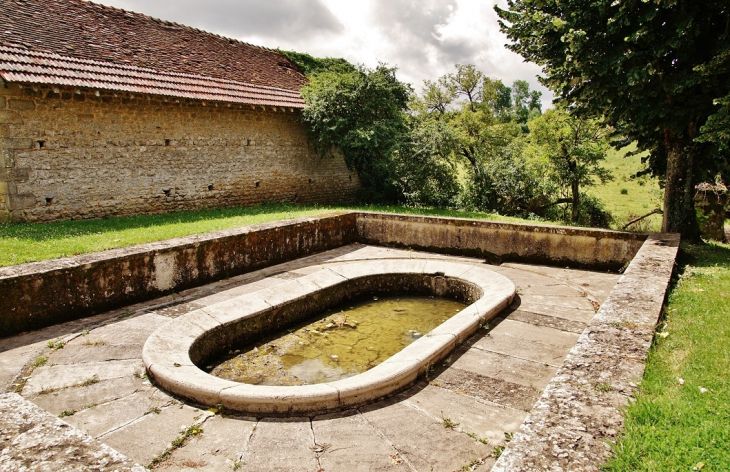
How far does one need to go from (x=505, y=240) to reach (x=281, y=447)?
639 centimetres

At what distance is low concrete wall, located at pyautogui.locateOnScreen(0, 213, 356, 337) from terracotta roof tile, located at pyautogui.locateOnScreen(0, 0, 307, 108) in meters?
6.29

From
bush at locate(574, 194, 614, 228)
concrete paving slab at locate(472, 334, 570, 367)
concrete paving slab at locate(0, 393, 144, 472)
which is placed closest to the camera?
concrete paving slab at locate(0, 393, 144, 472)

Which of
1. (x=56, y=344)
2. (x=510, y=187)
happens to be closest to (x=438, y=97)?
(x=510, y=187)

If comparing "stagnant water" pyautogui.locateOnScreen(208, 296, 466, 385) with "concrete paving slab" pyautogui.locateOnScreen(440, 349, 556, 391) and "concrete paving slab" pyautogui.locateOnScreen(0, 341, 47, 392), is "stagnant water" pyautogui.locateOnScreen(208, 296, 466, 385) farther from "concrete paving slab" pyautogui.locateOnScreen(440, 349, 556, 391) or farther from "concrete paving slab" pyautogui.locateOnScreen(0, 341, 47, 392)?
"concrete paving slab" pyautogui.locateOnScreen(0, 341, 47, 392)

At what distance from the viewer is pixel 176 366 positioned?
4020 millimetres

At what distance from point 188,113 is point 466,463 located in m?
12.9

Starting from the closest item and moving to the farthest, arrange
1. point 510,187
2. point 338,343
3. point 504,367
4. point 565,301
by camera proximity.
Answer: point 504,367
point 338,343
point 565,301
point 510,187

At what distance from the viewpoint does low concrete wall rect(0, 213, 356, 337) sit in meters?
4.98

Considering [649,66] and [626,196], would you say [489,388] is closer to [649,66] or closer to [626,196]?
[649,66]

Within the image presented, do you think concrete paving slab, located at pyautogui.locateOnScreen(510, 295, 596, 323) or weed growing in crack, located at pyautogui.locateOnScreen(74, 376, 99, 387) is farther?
concrete paving slab, located at pyautogui.locateOnScreen(510, 295, 596, 323)

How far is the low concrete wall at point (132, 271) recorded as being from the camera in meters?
4.98

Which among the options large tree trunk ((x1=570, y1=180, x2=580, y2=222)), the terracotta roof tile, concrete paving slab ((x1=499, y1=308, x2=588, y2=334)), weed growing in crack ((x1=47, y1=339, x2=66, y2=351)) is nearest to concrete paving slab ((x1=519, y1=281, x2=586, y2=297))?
concrete paving slab ((x1=499, y1=308, x2=588, y2=334))

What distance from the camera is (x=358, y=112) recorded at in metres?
16.0

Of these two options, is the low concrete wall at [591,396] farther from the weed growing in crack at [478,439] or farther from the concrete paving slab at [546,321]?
the concrete paving slab at [546,321]
